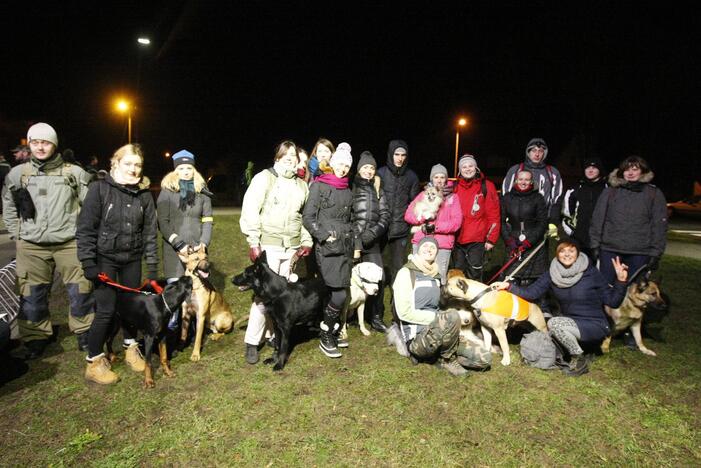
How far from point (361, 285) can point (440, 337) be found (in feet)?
3.95

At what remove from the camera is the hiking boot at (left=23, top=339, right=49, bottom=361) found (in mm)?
4229

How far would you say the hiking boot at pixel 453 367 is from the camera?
4055mm

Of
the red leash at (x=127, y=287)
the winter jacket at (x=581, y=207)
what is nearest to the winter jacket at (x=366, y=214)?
the red leash at (x=127, y=287)

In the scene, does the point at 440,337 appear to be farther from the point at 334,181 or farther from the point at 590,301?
the point at 334,181

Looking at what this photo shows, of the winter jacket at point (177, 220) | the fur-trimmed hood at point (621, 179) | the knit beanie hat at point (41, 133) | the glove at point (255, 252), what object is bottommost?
the glove at point (255, 252)

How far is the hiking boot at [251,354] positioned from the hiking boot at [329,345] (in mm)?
737

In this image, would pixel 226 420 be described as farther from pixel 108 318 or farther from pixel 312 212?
pixel 312 212

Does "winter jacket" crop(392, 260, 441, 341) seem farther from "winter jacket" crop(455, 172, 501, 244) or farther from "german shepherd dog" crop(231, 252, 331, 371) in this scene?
"winter jacket" crop(455, 172, 501, 244)

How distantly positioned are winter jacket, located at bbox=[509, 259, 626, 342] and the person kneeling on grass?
1.31m

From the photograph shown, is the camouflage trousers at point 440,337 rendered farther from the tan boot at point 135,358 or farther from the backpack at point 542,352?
the tan boot at point 135,358

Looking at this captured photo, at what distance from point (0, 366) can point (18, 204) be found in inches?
64.0

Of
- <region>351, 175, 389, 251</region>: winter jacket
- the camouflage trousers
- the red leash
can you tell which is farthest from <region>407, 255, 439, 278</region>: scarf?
the red leash

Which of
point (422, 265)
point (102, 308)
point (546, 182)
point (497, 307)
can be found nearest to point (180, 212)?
point (102, 308)

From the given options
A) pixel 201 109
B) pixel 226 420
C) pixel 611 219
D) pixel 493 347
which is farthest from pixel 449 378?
pixel 201 109
